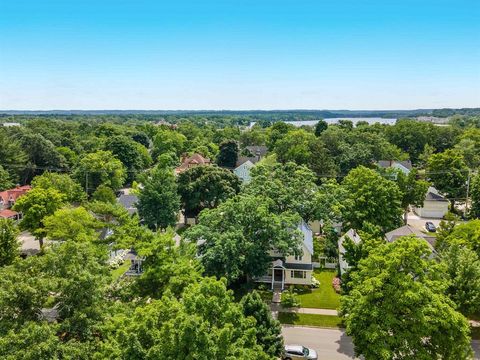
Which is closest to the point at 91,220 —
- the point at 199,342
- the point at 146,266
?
the point at 146,266

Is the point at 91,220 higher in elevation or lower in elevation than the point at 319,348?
higher

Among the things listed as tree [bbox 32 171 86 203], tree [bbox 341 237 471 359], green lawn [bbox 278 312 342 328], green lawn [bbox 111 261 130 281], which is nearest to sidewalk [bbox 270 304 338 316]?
Answer: green lawn [bbox 278 312 342 328]

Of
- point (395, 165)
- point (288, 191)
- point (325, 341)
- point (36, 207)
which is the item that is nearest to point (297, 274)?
point (325, 341)

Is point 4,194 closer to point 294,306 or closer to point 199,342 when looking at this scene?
point 294,306

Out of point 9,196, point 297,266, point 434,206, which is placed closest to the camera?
point 297,266

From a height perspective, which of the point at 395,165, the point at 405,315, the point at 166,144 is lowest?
the point at 405,315

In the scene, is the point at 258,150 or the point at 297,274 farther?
the point at 258,150

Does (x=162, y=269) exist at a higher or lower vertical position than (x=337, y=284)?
higher

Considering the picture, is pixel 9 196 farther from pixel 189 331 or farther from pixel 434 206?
pixel 434 206
